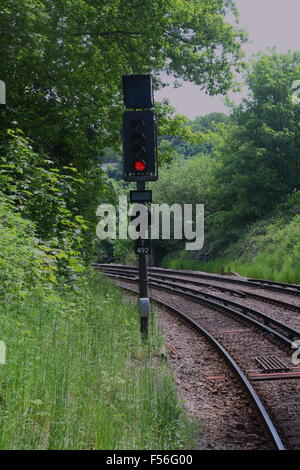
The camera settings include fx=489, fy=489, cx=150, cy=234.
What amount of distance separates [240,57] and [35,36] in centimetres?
796

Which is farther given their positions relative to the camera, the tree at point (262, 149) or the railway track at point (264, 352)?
the tree at point (262, 149)

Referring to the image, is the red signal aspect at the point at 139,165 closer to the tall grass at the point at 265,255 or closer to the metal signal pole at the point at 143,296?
the metal signal pole at the point at 143,296

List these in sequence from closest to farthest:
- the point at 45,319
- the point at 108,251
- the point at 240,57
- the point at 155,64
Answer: the point at 45,319
the point at 155,64
the point at 240,57
the point at 108,251

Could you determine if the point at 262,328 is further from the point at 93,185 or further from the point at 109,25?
the point at 109,25

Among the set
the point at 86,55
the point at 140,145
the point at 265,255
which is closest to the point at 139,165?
the point at 140,145

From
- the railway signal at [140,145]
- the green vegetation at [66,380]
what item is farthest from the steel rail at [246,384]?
the railway signal at [140,145]

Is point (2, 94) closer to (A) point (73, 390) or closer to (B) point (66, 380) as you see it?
(A) point (73, 390)

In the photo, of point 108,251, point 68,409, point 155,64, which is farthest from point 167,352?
point 108,251

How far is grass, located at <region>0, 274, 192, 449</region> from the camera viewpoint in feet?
13.9

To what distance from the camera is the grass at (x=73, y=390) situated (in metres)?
4.24

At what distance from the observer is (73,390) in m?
5.00

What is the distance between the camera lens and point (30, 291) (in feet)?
25.2

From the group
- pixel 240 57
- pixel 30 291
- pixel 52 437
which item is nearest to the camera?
pixel 52 437

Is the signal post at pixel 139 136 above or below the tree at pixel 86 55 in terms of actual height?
below
